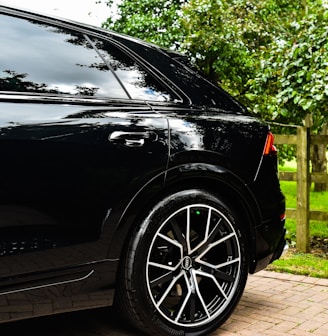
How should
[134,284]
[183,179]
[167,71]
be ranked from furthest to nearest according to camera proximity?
[167,71] < [183,179] < [134,284]

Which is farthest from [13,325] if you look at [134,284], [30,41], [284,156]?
[284,156]

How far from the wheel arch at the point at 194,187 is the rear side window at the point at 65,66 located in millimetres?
485

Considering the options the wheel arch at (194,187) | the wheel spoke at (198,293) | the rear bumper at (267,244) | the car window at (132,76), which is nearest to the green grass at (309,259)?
the rear bumper at (267,244)

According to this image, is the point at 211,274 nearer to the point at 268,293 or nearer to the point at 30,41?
the point at 268,293

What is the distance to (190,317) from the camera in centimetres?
313

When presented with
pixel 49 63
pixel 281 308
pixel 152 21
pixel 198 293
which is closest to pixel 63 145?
pixel 49 63

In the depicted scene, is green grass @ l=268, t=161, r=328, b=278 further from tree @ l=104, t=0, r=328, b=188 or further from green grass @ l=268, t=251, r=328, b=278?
tree @ l=104, t=0, r=328, b=188

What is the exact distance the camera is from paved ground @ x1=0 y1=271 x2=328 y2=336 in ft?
10.9

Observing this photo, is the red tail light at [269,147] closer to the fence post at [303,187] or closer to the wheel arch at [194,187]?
the wheel arch at [194,187]

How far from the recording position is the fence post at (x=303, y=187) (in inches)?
243

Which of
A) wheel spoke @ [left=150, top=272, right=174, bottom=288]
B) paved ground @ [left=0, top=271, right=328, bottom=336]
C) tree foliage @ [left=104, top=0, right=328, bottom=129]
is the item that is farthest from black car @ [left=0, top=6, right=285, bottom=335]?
tree foliage @ [left=104, top=0, right=328, bottom=129]

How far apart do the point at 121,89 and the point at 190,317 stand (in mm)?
1367

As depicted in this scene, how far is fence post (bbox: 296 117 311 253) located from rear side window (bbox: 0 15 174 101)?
131 inches

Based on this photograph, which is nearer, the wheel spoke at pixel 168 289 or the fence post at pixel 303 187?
the wheel spoke at pixel 168 289
